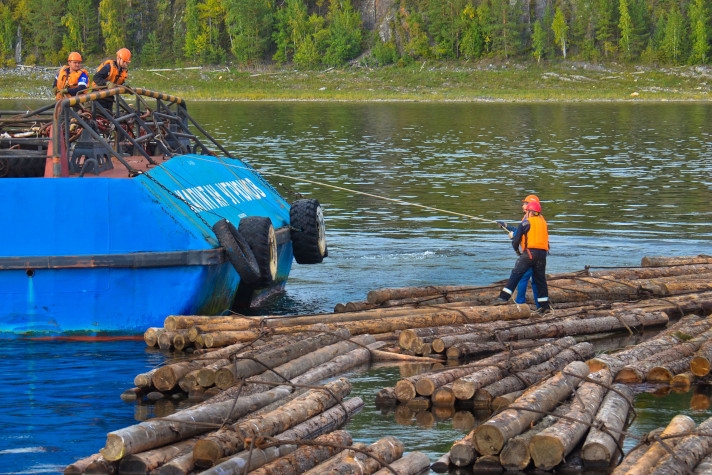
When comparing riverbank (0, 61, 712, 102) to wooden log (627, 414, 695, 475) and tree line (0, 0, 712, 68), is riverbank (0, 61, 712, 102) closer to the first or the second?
tree line (0, 0, 712, 68)

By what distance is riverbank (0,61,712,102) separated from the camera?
104125 millimetres

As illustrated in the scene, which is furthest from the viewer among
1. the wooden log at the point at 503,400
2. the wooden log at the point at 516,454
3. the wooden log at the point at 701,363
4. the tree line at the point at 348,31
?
the tree line at the point at 348,31

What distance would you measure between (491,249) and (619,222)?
5.26 meters

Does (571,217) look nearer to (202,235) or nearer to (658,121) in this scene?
(202,235)

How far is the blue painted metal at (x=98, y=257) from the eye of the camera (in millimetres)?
15617

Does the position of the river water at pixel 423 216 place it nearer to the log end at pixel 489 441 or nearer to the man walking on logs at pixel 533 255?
the log end at pixel 489 441

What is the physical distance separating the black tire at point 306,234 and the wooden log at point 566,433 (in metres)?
8.03

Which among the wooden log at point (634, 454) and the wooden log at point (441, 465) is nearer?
the wooden log at point (634, 454)

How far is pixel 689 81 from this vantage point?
357 ft

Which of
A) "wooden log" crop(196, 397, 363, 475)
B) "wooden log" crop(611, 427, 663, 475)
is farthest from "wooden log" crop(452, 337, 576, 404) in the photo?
"wooden log" crop(611, 427, 663, 475)

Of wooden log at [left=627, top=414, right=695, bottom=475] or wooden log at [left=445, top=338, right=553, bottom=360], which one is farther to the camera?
wooden log at [left=445, top=338, right=553, bottom=360]

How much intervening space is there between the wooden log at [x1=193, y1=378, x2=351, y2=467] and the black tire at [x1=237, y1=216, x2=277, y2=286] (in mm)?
4710

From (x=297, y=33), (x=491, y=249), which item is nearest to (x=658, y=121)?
(x=491, y=249)

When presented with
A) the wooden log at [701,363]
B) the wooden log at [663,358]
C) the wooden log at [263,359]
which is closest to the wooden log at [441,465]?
the wooden log at [263,359]
